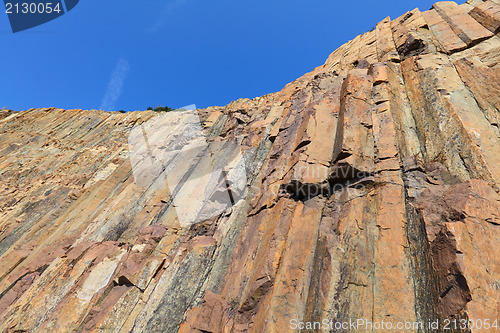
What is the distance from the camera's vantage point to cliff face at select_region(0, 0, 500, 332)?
26.6 ft

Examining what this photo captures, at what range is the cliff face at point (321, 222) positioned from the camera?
8.10m

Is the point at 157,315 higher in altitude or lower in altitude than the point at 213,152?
lower

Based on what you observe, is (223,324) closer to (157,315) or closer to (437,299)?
(157,315)

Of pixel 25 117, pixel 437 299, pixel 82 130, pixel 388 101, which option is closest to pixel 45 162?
pixel 82 130

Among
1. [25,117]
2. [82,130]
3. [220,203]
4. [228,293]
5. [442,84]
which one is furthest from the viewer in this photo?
[25,117]

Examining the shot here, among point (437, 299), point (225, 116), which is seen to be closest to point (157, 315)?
point (437, 299)

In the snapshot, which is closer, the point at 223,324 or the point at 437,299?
the point at 437,299

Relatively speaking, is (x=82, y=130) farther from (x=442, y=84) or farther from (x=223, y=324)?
(x=442, y=84)

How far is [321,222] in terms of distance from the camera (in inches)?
418

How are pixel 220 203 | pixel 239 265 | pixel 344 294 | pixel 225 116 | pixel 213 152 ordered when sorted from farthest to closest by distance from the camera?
pixel 225 116 → pixel 213 152 → pixel 220 203 → pixel 239 265 → pixel 344 294

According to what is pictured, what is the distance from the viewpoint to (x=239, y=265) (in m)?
11.3

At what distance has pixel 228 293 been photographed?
1056cm

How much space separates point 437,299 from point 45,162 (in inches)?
1363

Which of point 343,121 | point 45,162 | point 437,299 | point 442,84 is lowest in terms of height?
point 45,162
